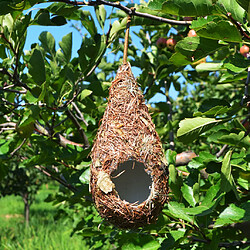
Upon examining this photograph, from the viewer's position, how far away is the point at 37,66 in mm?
1372

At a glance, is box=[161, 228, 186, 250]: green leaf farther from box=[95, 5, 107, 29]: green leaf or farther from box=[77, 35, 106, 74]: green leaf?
box=[95, 5, 107, 29]: green leaf

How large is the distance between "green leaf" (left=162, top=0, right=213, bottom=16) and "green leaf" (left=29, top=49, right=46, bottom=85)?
1.93ft

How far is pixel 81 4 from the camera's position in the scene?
1.39 metres

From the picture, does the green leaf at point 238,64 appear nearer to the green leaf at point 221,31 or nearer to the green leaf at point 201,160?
the green leaf at point 221,31

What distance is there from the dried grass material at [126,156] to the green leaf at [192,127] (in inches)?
6.3

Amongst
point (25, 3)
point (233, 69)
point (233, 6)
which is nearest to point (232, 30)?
point (233, 6)

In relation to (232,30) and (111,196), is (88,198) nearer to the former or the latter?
(111,196)

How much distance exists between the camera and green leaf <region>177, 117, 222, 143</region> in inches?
47.4

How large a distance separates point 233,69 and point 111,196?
67cm

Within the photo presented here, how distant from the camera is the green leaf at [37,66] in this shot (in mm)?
1343

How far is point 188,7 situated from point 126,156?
1.96 ft

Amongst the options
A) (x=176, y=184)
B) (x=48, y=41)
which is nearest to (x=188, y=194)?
(x=176, y=184)

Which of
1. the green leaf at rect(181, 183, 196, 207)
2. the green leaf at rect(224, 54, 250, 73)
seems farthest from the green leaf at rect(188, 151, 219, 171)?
the green leaf at rect(224, 54, 250, 73)

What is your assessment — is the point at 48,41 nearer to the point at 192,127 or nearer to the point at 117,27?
the point at 117,27
